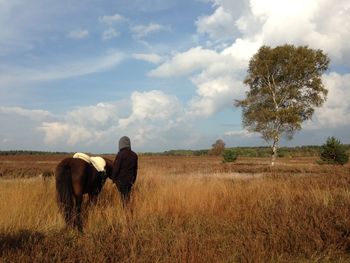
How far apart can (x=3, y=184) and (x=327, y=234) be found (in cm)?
738

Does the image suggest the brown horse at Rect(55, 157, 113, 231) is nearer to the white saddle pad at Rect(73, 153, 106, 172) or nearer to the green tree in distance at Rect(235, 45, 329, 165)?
the white saddle pad at Rect(73, 153, 106, 172)

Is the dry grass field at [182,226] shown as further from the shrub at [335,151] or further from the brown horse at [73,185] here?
the shrub at [335,151]

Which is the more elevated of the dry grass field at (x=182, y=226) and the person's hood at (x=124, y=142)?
the person's hood at (x=124, y=142)

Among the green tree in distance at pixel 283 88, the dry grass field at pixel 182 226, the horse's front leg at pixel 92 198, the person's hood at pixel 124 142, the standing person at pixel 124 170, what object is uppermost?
the green tree in distance at pixel 283 88

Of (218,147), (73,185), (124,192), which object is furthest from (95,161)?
(218,147)

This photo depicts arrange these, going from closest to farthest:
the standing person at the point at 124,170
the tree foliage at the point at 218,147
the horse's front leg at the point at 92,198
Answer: the horse's front leg at the point at 92,198 < the standing person at the point at 124,170 < the tree foliage at the point at 218,147

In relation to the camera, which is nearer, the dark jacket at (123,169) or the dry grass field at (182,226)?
the dry grass field at (182,226)

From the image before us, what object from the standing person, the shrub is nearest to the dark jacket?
the standing person

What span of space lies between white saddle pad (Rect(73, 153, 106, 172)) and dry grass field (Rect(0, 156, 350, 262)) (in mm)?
723

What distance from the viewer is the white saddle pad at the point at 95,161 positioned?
26.7 ft

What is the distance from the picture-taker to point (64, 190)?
744cm

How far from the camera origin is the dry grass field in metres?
5.09

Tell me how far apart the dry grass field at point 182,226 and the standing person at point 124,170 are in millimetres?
324

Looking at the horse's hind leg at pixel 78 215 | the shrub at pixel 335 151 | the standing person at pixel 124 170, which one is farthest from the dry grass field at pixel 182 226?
the shrub at pixel 335 151
